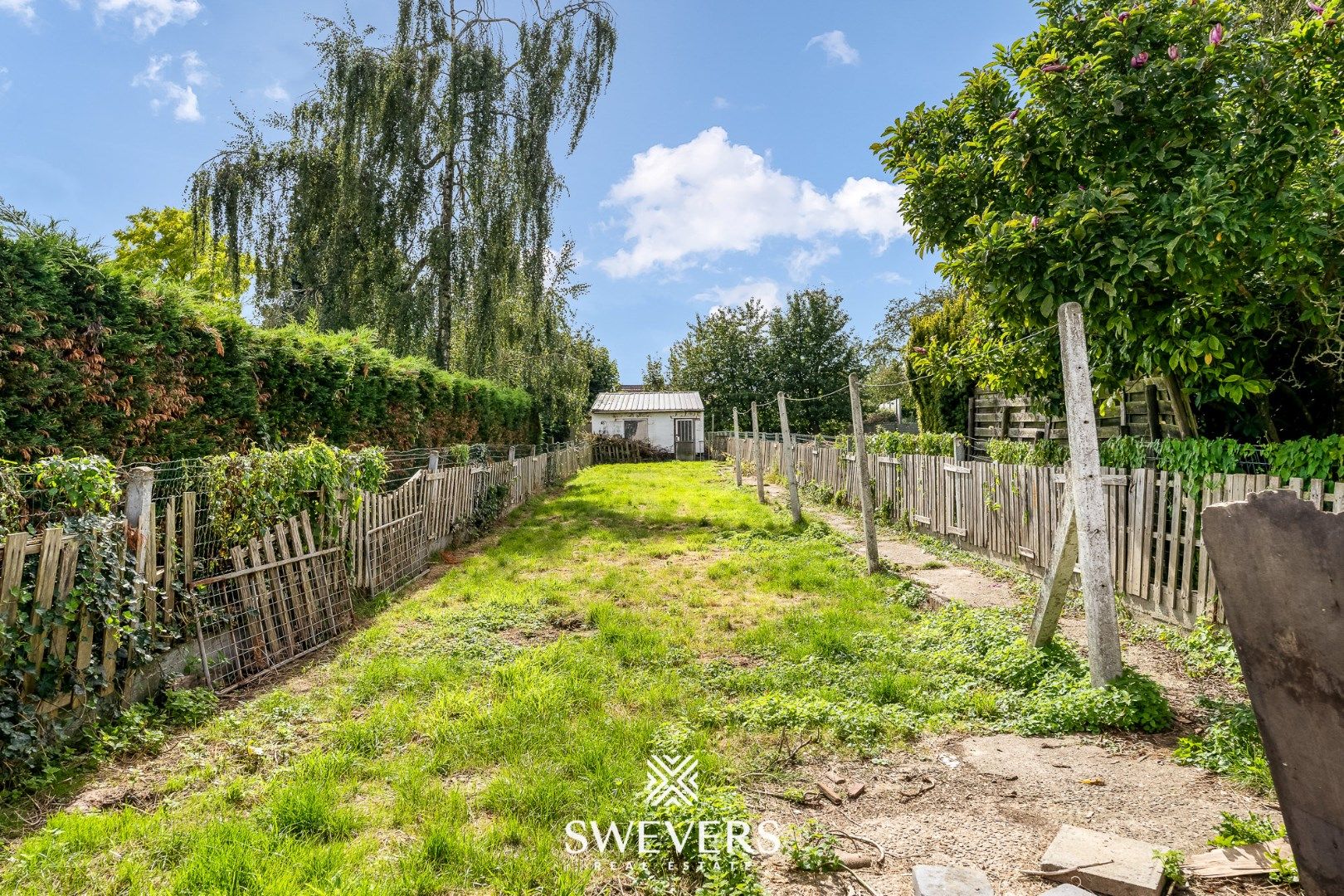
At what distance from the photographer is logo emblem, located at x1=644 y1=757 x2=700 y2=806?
9.64 feet

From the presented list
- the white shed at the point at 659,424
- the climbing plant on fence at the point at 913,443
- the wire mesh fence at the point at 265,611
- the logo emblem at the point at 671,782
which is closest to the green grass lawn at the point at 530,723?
the logo emblem at the point at 671,782

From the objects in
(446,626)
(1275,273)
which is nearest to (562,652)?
(446,626)

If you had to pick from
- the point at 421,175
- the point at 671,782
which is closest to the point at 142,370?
the point at 671,782

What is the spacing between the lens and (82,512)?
12.1 ft

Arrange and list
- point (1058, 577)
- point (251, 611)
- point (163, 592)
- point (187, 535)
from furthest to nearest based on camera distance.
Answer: point (251, 611)
point (1058, 577)
point (187, 535)
point (163, 592)

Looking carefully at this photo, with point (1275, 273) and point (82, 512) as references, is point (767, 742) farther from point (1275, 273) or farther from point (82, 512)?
point (1275, 273)

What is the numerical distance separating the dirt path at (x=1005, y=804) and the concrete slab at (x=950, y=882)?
0.34ft

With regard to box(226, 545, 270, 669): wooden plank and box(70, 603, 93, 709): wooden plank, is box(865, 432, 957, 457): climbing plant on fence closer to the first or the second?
box(226, 545, 270, 669): wooden plank

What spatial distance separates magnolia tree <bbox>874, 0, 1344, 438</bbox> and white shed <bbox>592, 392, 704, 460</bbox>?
87.8ft

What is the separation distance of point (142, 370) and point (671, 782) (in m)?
5.17

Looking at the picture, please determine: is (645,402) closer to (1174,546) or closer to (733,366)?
(733,366)

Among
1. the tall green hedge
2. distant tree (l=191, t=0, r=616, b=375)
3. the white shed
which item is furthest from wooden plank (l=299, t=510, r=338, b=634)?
the white shed

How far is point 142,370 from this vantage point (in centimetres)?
528

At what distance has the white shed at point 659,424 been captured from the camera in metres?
32.5
